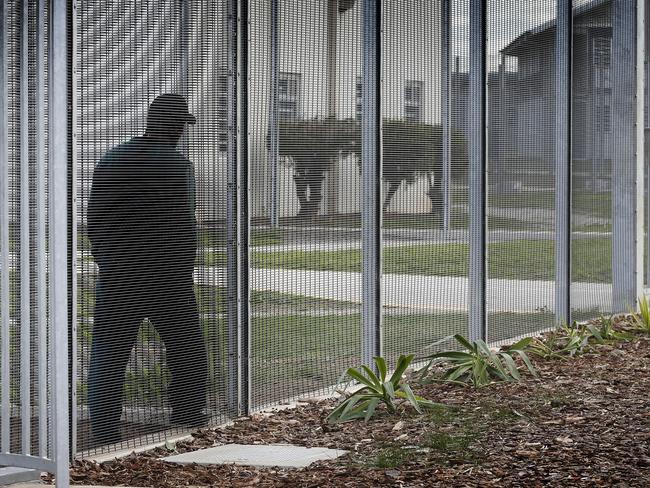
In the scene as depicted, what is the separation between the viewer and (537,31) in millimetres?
10352

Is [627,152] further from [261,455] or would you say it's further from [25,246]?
[25,246]

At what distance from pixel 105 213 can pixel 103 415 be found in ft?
3.62

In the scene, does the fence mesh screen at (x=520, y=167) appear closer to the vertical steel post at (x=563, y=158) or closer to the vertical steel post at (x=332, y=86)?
the vertical steel post at (x=563, y=158)

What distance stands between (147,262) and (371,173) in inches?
87.3

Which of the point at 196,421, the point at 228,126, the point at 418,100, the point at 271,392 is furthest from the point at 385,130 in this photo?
the point at 196,421

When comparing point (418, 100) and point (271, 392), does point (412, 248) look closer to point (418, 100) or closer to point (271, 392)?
point (418, 100)

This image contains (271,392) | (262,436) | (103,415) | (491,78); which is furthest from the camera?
(491,78)

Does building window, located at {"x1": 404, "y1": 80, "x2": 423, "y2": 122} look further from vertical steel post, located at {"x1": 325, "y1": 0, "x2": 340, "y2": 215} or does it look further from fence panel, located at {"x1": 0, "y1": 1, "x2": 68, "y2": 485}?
fence panel, located at {"x1": 0, "y1": 1, "x2": 68, "y2": 485}

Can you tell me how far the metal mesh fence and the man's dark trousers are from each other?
1cm

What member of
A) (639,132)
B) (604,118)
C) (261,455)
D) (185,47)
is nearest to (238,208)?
(185,47)

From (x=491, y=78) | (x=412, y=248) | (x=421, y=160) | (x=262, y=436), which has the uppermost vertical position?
(x=491, y=78)

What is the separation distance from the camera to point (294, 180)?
24.6 ft

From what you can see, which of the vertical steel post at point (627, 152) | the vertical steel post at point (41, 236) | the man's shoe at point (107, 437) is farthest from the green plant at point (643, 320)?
the vertical steel post at point (41, 236)

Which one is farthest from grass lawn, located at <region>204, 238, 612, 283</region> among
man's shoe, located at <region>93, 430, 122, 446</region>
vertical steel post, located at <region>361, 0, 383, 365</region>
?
man's shoe, located at <region>93, 430, 122, 446</region>
